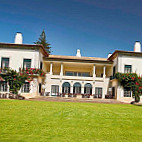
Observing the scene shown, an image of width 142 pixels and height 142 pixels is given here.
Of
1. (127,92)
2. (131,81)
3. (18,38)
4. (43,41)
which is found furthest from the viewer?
(43,41)

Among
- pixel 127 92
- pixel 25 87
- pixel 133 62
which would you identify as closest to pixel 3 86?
pixel 25 87

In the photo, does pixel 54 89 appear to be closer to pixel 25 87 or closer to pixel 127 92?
pixel 25 87

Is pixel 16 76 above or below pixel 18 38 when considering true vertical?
below

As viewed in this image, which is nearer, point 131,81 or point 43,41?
point 131,81

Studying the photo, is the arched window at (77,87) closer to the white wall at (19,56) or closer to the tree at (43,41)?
the white wall at (19,56)

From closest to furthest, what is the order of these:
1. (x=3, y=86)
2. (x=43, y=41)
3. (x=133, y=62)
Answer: (x=3, y=86)
(x=133, y=62)
(x=43, y=41)

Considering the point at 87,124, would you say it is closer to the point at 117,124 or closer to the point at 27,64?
the point at 117,124

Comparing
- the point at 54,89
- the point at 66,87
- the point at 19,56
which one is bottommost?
the point at 54,89

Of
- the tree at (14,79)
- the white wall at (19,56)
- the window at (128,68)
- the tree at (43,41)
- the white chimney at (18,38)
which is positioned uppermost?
the tree at (43,41)

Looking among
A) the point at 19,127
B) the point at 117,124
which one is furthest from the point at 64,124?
the point at 117,124

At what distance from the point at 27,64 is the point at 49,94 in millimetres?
6196

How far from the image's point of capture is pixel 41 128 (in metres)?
6.78

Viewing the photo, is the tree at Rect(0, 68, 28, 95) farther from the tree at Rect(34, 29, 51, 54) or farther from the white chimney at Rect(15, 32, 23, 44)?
the tree at Rect(34, 29, 51, 54)

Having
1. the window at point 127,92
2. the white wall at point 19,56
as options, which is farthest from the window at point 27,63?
the window at point 127,92
